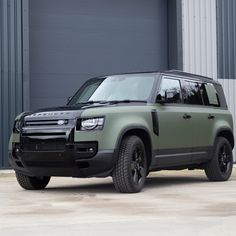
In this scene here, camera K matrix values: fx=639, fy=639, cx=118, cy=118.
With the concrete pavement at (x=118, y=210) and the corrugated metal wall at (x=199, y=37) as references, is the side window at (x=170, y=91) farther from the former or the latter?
the corrugated metal wall at (x=199, y=37)

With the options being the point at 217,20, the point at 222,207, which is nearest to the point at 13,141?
the point at 222,207

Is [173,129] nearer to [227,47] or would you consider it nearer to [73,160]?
[73,160]

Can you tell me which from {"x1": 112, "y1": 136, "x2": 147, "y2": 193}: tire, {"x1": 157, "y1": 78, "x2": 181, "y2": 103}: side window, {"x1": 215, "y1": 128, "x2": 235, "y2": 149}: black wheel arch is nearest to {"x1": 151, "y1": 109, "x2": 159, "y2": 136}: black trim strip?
{"x1": 157, "y1": 78, "x2": 181, "y2": 103}: side window

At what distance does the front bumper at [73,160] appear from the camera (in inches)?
380

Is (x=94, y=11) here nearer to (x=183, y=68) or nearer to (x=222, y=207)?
(x=183, y=68)

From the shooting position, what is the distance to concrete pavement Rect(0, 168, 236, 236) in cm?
684

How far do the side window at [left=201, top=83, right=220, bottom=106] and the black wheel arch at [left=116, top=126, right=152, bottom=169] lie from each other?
7.64 feet

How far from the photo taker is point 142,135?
10.4m

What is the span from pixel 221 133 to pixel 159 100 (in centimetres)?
247

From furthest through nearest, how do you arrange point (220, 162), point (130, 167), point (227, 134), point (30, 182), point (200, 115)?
point (227, 134) < point (220, 162) < point (200, 115) < point (30, 182) < point (130, 167)

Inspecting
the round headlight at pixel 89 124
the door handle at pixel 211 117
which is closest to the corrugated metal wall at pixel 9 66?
the door handle at pixel 211 117

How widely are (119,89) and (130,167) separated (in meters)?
1.65

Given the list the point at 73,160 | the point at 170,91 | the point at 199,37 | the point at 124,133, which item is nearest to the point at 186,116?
the point at 170,91

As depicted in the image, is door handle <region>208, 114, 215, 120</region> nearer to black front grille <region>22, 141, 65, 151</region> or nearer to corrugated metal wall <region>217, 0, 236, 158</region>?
black front grille <region>22, 141, 65, 151</region>
